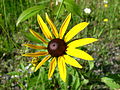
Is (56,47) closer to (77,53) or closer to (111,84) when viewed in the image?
(77,53)

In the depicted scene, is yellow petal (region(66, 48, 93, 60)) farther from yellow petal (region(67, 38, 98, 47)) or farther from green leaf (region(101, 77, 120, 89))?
green leaf (region(101, 77, 120, 89))

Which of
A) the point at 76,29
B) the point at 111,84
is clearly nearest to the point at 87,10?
the point at 111,84

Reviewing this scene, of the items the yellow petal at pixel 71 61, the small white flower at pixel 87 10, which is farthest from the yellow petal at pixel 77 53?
the small white flower at pixel 87 10

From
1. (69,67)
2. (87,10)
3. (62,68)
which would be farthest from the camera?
(87,10)

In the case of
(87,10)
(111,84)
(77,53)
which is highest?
(87,10)

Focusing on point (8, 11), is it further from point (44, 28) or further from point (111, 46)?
point (44, 28)

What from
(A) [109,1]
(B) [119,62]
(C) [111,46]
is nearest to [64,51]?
(B) [119,62]
